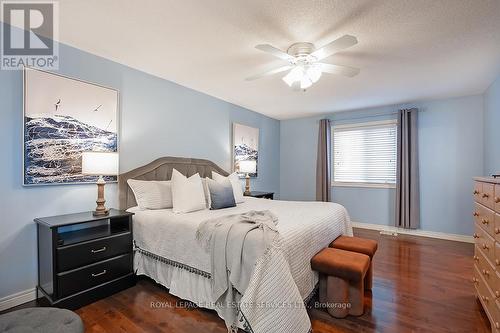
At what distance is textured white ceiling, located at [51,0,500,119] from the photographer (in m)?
1.92

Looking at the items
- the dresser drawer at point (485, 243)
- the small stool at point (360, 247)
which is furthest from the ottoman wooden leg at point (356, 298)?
the dresser drawer at point (485, 243)

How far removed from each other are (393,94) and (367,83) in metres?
0.84

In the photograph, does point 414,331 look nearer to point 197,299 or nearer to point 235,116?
point 197,299

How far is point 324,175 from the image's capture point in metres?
5.46

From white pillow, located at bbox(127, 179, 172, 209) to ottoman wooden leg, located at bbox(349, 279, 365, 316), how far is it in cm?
213

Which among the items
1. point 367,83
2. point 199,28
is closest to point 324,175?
point 367,83

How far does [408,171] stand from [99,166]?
486 centimetres

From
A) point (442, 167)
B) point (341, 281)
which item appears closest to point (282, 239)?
point (341, 281)

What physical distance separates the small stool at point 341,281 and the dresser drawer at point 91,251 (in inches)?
73.2

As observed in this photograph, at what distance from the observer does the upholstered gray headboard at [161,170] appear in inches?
117

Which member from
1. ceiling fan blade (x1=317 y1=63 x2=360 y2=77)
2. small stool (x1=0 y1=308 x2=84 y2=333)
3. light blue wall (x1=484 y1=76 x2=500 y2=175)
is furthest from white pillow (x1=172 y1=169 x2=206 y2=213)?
light blue wall (x1=484 y1=76 x2=500 y2=175)

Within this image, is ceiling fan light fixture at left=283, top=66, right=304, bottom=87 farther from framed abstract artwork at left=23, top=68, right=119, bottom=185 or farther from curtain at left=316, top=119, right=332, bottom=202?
curtain at left=316, top=119, right=332, bottom=202

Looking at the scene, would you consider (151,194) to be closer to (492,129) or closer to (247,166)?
(247,166)

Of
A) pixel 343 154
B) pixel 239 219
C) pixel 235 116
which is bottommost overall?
pixel 239 219
